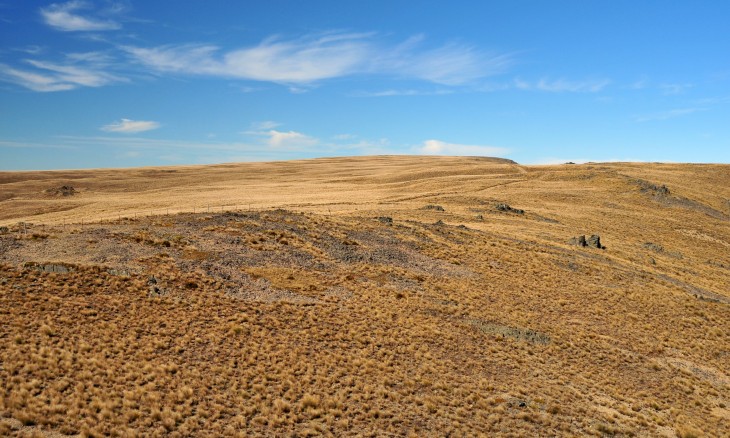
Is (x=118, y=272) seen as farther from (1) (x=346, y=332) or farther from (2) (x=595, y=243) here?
(2) (x=595, y=243)

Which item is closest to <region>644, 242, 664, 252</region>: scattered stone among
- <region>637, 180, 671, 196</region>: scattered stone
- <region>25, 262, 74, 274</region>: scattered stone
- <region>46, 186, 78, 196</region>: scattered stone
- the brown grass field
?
the brown grass field

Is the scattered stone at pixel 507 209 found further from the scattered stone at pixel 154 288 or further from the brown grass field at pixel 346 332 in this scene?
the scattered stone at pixel 154 288

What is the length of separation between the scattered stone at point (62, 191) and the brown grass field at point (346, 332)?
210ft

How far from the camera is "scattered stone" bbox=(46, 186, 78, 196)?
Result: 88.3 m

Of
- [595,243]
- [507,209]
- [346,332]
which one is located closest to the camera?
[346,332]

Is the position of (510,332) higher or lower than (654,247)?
lower

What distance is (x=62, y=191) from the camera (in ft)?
294

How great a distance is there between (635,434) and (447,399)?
770 cm

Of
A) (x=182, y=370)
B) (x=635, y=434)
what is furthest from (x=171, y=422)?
(x=635, y=434)

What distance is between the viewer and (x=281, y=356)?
20.7m

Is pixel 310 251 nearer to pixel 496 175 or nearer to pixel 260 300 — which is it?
pixel 260 300

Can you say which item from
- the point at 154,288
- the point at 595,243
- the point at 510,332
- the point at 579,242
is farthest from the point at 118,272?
the point at 595,243

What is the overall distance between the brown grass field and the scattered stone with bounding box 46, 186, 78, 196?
210 feet

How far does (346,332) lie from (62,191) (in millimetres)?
88789
